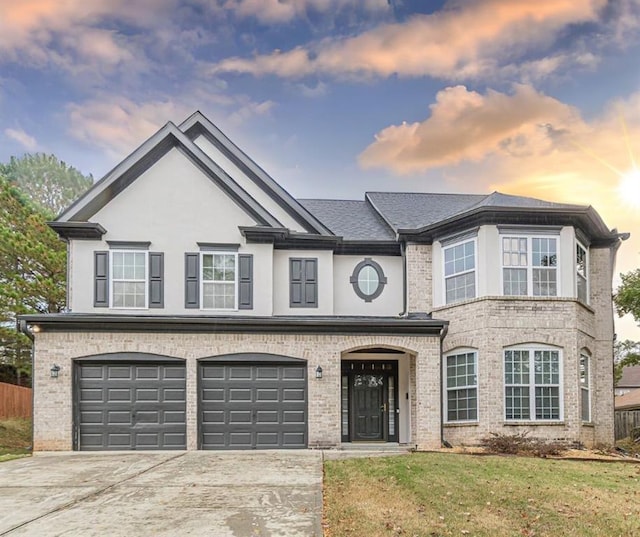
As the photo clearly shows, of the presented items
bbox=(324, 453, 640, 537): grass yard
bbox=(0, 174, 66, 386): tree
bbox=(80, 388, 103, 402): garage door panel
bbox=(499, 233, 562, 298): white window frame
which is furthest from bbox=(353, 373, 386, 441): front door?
bbox=(0, 174, 66, 386): tree

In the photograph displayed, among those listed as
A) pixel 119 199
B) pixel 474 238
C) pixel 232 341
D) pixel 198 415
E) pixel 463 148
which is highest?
pixel 463 148

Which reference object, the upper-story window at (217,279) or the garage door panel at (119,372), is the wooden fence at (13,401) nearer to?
the garage door panel at (119,372)

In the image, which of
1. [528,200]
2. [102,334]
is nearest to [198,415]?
[102,334]

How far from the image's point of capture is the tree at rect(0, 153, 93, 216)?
149 feet

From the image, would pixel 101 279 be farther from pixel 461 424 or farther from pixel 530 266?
pixel 530 266

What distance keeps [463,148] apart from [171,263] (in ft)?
33.6

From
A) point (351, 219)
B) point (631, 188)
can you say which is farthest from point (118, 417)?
point (631, 188)

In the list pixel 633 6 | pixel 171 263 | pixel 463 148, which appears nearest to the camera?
pixel 633 6

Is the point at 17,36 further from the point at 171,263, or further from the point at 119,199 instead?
the point at 171,263

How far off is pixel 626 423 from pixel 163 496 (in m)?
19.7

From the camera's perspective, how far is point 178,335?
48.4 ft

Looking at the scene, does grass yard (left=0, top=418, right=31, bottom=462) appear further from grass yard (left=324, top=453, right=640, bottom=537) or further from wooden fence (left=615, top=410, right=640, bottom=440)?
wooden fence (left=615, top=410, right=640, bottom=440)

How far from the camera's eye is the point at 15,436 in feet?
62.8

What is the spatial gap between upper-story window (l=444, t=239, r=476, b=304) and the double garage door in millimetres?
4598
